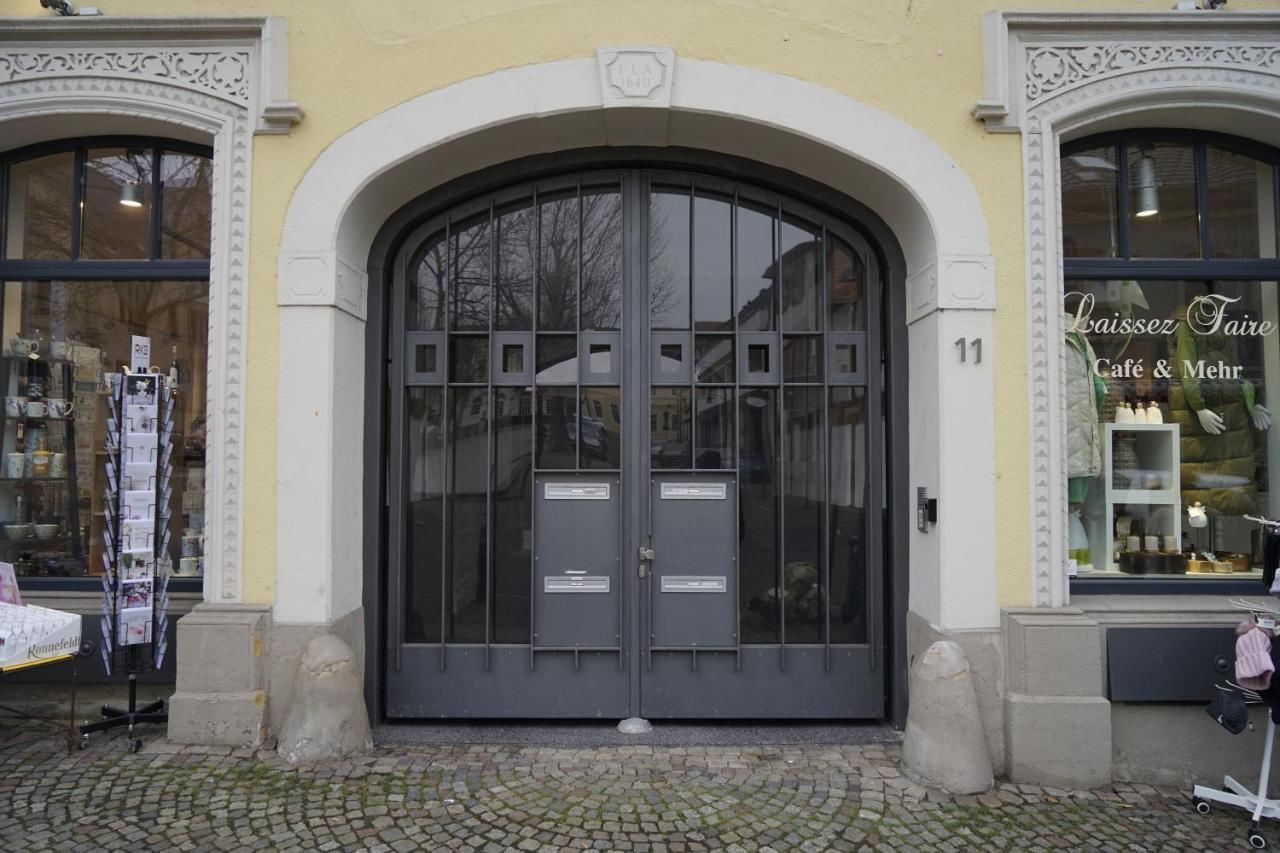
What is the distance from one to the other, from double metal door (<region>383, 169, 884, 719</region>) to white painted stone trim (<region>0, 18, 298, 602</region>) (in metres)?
0.97

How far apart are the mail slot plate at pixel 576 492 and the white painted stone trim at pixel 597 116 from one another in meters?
1.33

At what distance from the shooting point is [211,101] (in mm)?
4668

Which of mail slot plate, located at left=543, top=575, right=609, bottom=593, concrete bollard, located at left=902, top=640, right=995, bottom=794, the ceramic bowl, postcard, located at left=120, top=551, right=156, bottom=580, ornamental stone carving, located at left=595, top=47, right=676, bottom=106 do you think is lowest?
concrete bollard, located at left=902, top=640, right=995, bottom=794

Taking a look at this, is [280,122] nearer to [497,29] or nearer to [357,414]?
[497,29]

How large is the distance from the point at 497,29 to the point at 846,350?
10.0ft

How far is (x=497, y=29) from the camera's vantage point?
4574 mm

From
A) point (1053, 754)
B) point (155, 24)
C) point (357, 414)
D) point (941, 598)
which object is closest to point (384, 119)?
point (155, 24)

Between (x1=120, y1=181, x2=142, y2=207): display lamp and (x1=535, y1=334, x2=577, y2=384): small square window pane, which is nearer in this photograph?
(x1=535, y1=334, x2=577, y2=384): small square window pane

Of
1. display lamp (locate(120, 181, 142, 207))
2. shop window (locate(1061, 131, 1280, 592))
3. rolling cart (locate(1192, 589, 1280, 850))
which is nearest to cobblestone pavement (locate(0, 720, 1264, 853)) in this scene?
rolling cart (locate(1192, 589, 1280, 850))

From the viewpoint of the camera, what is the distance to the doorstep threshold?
15.3ft

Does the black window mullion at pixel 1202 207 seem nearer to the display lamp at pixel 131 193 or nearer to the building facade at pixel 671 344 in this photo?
the building facade at pixel 671 344

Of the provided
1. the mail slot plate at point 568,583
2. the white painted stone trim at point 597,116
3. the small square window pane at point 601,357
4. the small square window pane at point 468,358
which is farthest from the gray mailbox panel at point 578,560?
the white painted stone trim at point 597,116

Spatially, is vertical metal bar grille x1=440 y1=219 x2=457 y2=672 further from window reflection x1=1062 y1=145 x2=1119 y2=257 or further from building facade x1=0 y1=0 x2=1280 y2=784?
window reflection x1=1062 y1=145 x2=1119 y2=257

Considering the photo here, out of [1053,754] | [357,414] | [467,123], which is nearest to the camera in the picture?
[1053,754]
